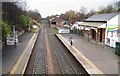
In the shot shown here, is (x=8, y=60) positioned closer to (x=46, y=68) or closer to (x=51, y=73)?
(x=46, y=68)

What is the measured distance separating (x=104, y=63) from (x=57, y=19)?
91.8 meters

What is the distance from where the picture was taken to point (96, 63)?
18.2m

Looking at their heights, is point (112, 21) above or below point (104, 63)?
above

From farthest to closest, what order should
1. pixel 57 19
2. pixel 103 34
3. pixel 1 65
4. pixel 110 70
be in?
pixel 57 19, pixel 103 34, pixel 1 65, pixel 110 70

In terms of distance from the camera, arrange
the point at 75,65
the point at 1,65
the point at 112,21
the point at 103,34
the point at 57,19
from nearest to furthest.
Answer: the point at 1,65 → the point at 75,65 → the point at 112,21 → the point at 103,34 → the point at 57,19

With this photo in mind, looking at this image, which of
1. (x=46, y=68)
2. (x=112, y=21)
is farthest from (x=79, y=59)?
(x=112, y=21)

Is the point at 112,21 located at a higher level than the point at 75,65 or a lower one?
higher

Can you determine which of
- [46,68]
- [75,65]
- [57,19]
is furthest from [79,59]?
[57,19]

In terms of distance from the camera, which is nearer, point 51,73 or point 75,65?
point 51,73

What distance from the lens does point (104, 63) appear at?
18.3 m

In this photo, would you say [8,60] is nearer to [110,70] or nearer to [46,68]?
[46,68]

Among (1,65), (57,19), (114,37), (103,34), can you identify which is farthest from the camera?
(57,19)

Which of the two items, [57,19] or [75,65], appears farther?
[57,19]

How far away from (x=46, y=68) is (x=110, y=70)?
14.1ft
